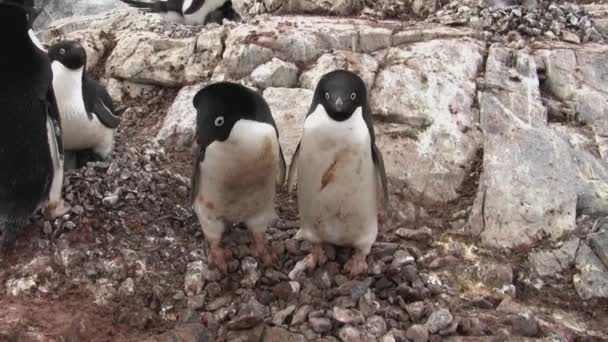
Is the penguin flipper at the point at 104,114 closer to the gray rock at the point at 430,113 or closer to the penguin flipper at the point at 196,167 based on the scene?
the penguin flipper at the point at 196,167

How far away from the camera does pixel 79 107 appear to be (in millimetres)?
3938

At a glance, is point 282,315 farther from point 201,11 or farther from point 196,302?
point 201,11

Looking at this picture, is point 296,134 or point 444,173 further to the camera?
point 296,134

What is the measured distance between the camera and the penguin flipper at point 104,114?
4.01 m

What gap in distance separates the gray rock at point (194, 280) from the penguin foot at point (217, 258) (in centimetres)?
8

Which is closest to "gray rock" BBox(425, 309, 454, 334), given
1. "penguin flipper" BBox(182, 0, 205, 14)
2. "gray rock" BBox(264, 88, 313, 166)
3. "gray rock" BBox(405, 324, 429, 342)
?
"gray rock" BBox(405, 324, 429, 342)

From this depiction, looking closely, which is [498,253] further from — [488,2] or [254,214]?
[488,2]

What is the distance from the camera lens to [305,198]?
332 cm

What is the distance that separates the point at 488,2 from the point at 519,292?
304cm

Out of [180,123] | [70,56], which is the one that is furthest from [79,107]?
[180,123]

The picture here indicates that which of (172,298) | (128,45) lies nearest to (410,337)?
(172,298)

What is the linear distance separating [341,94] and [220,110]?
54 cm

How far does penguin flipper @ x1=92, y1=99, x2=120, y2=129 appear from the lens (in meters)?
4.01

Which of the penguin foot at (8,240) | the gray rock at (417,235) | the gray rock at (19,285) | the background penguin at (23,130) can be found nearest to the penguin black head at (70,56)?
the background penguin at (23,130)
